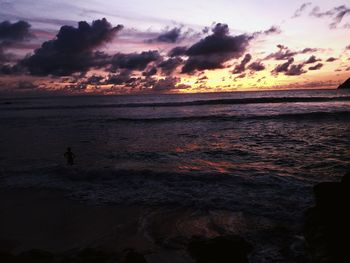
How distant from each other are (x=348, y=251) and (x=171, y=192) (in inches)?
276

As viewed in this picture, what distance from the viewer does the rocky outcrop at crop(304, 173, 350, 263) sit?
5.72 m

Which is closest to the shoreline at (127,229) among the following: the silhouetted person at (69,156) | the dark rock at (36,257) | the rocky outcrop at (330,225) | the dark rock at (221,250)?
the dark rock at (221,250)

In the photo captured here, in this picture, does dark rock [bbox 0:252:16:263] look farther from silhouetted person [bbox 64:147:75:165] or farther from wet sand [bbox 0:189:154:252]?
silhouetted person [bbox 64:147:75:165]

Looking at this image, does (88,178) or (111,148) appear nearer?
(88,178)

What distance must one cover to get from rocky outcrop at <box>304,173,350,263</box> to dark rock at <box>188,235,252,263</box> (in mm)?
1295

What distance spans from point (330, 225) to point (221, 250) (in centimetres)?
215

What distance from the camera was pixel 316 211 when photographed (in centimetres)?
741

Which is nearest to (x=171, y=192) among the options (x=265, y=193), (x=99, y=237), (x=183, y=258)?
(x=265, y=193)

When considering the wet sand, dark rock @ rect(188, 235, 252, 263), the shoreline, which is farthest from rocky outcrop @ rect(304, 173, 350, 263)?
the wet sand

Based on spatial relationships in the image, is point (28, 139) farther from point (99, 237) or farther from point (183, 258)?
point (183, 258)

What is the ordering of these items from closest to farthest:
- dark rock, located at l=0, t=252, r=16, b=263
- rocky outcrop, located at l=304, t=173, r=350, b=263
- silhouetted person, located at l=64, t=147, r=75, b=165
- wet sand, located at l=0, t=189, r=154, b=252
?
rocky outcrop, located at l=304, t=173, r=350, b=263
dark rock, located at l=0, t=252, r=16, b=263
wet sand, located at l=0, t=189, r=154, b=252
silhouetted person, located at l=64, t=147, r=75, b=165

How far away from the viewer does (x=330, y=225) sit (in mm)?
6629

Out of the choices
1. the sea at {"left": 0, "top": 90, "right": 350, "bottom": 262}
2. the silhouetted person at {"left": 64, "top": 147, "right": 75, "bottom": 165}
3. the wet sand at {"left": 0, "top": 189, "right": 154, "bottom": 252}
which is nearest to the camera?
the wet sand at {"left": 0, "top": 189, "right": 154, "bottom": 252}

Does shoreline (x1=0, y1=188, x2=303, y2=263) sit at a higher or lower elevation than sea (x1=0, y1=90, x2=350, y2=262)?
higher
